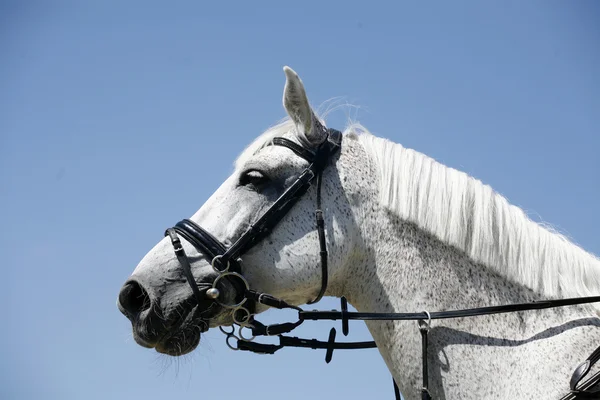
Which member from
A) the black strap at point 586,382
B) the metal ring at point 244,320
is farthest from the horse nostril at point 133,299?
the black strap at point 586,382

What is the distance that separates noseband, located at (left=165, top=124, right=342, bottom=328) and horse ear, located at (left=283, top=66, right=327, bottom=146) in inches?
11.0

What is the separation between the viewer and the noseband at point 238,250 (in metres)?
5.08

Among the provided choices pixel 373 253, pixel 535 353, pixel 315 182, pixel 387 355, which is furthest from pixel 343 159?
pixel 535 353

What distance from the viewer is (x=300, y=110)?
5.38 metres

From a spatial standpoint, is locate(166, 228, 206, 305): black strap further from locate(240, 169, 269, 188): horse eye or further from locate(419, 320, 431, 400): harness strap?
locate(419, 320, 431, 400): harness strap

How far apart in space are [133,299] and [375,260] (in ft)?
6.09

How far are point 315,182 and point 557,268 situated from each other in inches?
74.3

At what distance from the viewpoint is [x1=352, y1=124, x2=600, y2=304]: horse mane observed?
4914mm

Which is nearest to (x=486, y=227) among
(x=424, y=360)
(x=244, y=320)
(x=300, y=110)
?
(x=424, y=360)

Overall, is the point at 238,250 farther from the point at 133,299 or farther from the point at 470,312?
the point at 470,312

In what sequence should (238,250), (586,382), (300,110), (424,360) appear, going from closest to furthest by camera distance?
(586,382) → (424,360) → (238,250) → (300,110)

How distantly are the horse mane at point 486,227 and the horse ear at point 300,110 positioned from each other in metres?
0.62

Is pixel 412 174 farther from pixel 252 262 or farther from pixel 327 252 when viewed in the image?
pixel 252 262

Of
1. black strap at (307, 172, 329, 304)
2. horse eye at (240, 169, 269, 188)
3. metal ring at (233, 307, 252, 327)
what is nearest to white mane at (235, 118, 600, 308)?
black strap at (307, 172, 329, 304)
